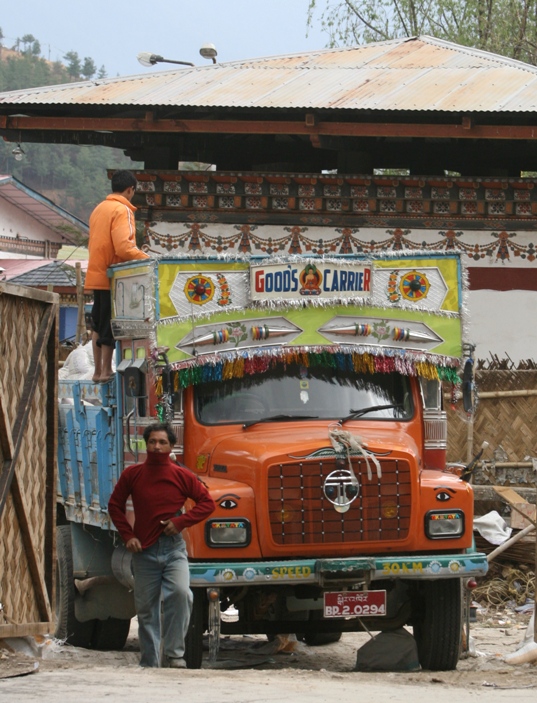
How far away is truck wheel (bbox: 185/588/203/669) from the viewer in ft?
28.8

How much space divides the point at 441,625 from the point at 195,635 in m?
1.67

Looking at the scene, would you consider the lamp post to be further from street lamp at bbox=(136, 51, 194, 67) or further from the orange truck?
the orange truck

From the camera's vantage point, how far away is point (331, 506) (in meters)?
8.72

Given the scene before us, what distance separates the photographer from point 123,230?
10.2 metres

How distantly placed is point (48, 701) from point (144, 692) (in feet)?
1.82

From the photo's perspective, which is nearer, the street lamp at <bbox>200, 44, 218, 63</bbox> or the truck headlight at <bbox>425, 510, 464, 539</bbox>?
the truck headlight at <bbox>425, 510, 464, 539</bbox>

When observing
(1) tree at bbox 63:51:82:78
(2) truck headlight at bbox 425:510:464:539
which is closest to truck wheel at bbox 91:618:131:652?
(2) truck headlight at bbox 425:510:464:539

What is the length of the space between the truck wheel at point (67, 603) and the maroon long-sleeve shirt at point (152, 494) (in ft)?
7.22

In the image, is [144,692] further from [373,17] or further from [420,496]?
[373,17]

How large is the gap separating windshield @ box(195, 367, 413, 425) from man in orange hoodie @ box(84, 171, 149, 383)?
1269mm

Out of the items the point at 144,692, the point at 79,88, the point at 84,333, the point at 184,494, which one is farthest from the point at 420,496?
the point at 84,333

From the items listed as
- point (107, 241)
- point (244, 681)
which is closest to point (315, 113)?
point (107, 241)

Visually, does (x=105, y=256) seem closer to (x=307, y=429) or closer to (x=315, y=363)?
(x=315, y=363)

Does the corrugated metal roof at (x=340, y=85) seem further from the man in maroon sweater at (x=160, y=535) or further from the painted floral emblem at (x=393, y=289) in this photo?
the man in maroon sweater at (x=160, y=535)
